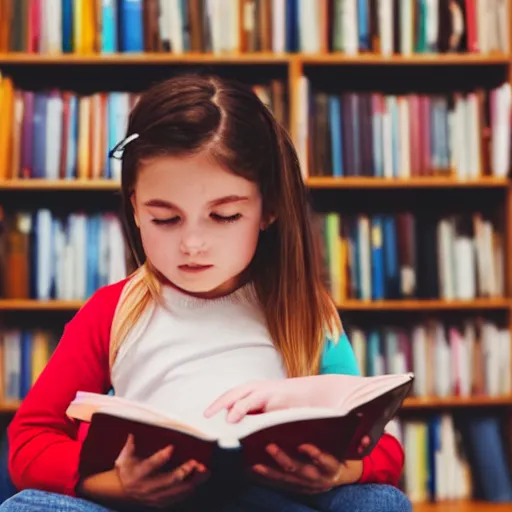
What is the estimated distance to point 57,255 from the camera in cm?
224

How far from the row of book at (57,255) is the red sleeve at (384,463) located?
132 cm

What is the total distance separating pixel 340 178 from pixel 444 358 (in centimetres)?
60

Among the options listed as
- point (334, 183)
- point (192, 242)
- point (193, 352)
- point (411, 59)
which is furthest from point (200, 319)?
point (411, 59)

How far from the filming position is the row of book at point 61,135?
7.34 ft

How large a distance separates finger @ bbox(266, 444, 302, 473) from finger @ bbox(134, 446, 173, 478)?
0.10 metres

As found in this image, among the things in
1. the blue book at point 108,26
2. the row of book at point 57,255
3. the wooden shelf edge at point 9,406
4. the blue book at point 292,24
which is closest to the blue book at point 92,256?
the row of book at point 57,255

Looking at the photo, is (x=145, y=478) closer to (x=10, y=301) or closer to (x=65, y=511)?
(x=65, y=511)

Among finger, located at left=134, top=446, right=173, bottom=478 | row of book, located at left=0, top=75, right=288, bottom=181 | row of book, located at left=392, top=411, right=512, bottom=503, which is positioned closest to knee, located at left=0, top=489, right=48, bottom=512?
finger, located at left=134, top=446, right=173, bottom=478

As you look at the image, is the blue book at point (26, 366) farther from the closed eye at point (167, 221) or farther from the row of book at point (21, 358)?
the closed eye at point (167, 221)

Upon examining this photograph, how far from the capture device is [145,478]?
0.85m

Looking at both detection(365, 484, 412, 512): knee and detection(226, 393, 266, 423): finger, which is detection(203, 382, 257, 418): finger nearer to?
Answer: detection(226, 393, 266, 423): finger

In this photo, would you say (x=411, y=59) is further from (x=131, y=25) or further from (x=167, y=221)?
(x=167, y=221)

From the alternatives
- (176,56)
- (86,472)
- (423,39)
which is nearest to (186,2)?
(176,56)

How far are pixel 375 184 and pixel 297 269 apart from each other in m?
1.24
